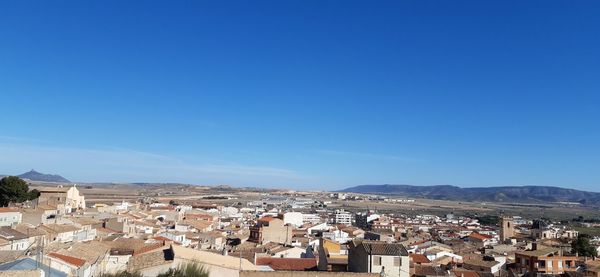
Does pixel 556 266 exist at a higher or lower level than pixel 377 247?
lower

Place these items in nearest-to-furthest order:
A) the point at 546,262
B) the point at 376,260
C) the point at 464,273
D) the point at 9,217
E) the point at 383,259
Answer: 1. the point at 376,260
2. the point at 383,259
3. the point at 464,273
4. the point at 546,262
5. the point at 9,217

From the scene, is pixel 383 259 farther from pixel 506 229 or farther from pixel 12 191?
pixel 506 229

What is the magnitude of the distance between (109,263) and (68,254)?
2.14 metres

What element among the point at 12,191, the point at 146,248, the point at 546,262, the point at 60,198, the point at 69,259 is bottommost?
the point at 546,262

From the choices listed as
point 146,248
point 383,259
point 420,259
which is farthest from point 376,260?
point 420,259

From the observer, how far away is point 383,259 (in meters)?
26.6

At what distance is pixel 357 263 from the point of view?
28.2 metres

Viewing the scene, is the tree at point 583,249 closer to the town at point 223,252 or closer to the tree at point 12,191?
the town at point 223,252

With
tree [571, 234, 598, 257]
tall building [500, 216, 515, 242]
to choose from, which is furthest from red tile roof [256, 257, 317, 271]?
tall building [500, 216, 515, 242]

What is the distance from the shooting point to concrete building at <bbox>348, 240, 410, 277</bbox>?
26453 mm

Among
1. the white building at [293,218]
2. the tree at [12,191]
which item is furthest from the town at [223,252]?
the white building at [293,218]

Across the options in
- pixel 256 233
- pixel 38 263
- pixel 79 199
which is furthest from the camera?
pixel 79 199

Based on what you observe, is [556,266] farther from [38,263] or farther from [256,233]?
[38,263]

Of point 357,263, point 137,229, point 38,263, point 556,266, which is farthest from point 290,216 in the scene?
point 38,263
